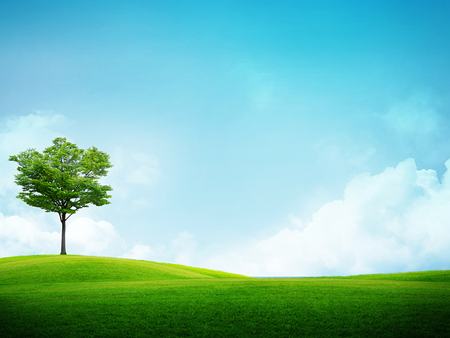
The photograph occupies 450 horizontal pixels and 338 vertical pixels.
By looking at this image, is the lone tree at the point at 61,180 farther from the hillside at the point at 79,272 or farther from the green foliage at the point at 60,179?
the hillside at the point at 79,272

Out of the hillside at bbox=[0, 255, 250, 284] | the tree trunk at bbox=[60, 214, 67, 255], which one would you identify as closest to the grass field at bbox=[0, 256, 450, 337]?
the hillside at bbox=[0, 255, 250, 284]

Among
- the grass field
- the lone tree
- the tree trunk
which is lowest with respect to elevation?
the grass field

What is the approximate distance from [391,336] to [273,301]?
5.75 metres

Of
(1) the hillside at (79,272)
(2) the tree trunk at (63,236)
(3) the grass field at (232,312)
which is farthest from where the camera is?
(2) the tree trunk at (63,236)

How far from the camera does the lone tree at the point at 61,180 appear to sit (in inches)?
1905

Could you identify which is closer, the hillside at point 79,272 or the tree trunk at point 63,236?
the hillside at point 79,272

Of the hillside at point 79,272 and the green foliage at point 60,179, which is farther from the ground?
the green foliage at point 60,179

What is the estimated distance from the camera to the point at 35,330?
13.2 meters

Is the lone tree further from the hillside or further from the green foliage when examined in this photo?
the hillside

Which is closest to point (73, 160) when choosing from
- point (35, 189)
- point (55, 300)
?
point (35, 189)

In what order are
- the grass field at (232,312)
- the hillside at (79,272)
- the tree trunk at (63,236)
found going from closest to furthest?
the grass field at (232,312)
the hillside at (79,272)
the tree trunk at (63,236)

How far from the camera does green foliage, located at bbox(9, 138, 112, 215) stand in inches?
1907

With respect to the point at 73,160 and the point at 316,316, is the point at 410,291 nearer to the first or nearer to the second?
the point at 316,316

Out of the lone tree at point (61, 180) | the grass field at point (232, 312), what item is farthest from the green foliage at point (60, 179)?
the grass field at point (232, 312)
